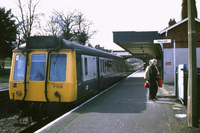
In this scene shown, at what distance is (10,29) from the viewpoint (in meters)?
28.2

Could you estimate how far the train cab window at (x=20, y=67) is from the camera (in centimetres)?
757

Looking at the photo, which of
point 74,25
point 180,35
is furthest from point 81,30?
point 180,35

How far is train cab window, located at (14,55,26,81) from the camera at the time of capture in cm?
757

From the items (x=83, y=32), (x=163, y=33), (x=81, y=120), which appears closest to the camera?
(x=81, y=120)

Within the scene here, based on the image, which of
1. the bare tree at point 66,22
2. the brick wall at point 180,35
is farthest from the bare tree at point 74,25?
the brick wall at point 180,35

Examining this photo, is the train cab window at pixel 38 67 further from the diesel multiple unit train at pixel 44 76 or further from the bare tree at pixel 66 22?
the bare tree at pixel 66 22

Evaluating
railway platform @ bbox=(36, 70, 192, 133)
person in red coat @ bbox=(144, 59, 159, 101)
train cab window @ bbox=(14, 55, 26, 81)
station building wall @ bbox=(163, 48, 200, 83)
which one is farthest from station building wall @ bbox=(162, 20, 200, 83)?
train cab window @ bbox=(14, 55, 26, 81)

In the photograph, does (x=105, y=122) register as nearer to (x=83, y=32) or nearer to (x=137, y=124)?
(x=137, y=124)

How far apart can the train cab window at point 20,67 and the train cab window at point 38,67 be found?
348mm

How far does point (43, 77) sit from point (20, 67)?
3.18 feet

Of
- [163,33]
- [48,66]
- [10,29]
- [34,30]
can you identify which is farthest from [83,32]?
[48,66]

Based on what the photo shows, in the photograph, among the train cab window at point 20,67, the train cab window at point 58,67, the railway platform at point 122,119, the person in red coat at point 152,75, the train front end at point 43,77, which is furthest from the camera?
the person in red coat at point 152,75

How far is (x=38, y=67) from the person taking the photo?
7480 millimetres

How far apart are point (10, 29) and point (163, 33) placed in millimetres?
20088
